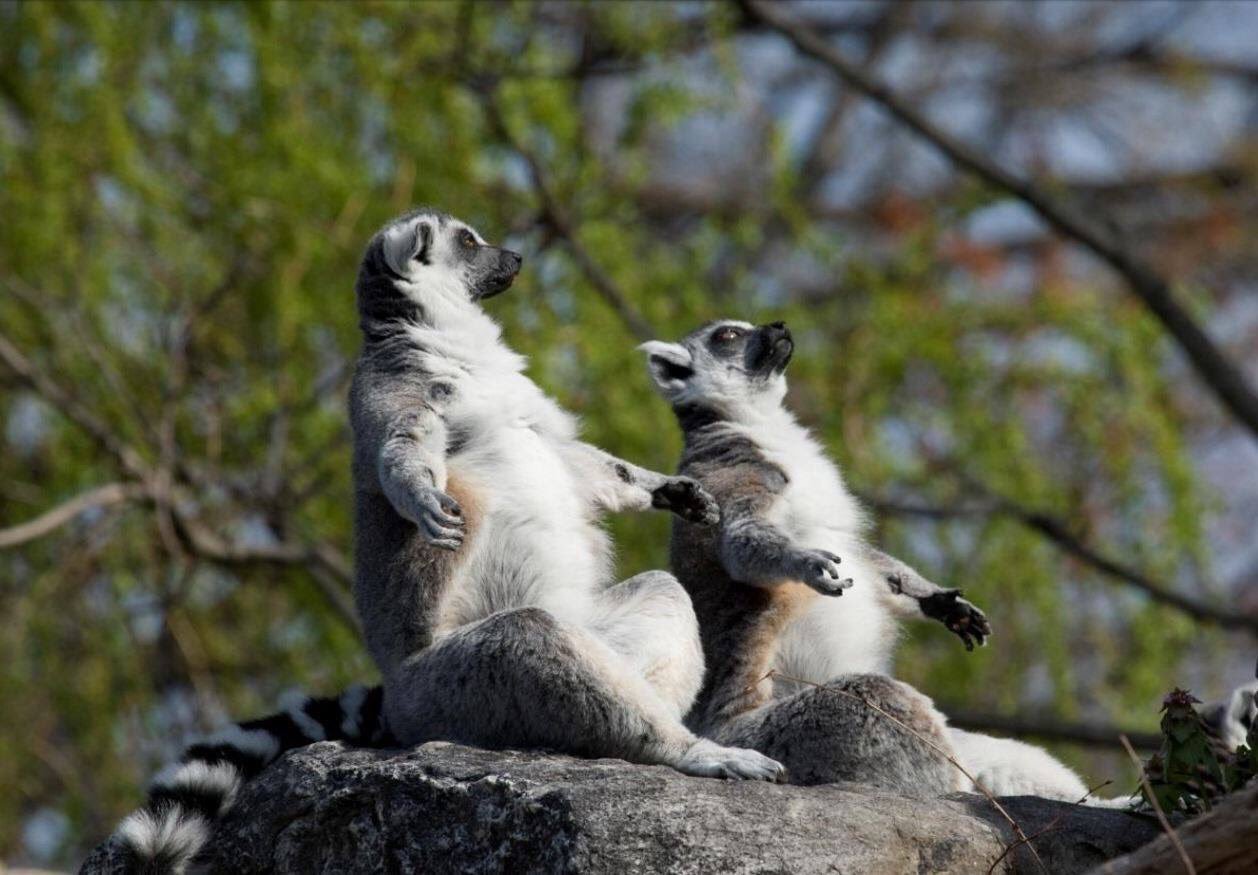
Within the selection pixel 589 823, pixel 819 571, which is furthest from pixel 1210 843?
pixel 819 571

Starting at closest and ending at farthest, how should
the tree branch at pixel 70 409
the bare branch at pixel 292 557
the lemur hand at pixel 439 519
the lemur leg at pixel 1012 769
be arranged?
the lemur hand at pixel 439 519
the lemur leg at pixel 1012 769
the tree branch at pixel 70 409
the bare branch at pixel 292 557

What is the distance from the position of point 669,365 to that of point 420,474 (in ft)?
6.36

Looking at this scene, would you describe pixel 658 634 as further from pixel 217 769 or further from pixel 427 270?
pixel 427 270

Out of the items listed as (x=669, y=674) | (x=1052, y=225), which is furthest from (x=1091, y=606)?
(x=669, y=674)

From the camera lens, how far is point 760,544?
5.88 metres

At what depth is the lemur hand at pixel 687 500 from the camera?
5910mm

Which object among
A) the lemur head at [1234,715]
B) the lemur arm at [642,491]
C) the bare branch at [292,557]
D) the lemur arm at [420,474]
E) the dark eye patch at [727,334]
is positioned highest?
the bare branch at [292,557]

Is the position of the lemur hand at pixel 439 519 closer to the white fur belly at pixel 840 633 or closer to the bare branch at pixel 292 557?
the white fur belly at pixel 840 633

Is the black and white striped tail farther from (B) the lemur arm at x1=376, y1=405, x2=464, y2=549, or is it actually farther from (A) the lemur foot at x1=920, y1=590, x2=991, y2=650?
(A) the lemur foot at x1=920, y1=590, x2=991, y2=650

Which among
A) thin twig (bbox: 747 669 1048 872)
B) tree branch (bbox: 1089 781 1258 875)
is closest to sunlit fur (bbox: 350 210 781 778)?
thin twig (bbox: 747 669 1048 872)

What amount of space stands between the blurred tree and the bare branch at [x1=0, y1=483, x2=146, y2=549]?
0.05 meters

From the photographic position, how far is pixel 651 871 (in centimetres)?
441

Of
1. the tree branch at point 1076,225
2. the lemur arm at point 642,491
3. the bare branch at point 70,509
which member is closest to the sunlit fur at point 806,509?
the lemur arm at point 642,491

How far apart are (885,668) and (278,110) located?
28.1 ft
